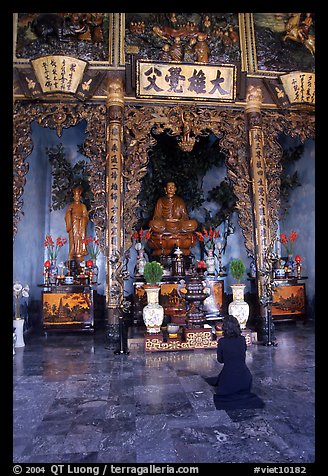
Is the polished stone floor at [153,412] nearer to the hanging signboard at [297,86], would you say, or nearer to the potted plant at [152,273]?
the potted plant at [152,273]

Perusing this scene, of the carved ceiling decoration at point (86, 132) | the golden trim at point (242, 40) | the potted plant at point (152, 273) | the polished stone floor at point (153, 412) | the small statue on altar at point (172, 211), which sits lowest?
the polished stone floor at point (153, 412)

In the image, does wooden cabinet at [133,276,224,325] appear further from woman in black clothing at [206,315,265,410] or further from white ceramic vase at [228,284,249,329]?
woman in black clothing at [206,315,265,410]

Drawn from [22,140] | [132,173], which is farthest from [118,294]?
[22,140]

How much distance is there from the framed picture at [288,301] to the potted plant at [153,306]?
2561 millimetres

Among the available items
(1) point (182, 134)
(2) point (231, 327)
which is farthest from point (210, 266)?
(2) point (231, 327)

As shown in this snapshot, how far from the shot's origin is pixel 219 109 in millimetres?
5922

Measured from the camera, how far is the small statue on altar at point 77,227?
7152 mm

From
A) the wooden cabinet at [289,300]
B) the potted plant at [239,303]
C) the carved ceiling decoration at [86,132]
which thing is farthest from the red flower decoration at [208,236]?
the carved ceiling decoration at [86,132]

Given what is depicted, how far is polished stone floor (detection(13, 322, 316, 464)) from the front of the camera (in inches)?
84.8

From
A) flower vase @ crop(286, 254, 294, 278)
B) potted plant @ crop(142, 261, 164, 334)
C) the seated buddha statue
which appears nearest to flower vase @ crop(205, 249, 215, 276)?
the seated buddha statue

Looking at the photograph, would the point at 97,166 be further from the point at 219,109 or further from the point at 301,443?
the point at 301,443

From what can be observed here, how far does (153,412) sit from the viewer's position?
9.13 feet

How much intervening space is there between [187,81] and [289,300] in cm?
423

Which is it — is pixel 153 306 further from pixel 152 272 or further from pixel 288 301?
pixel 288 301
